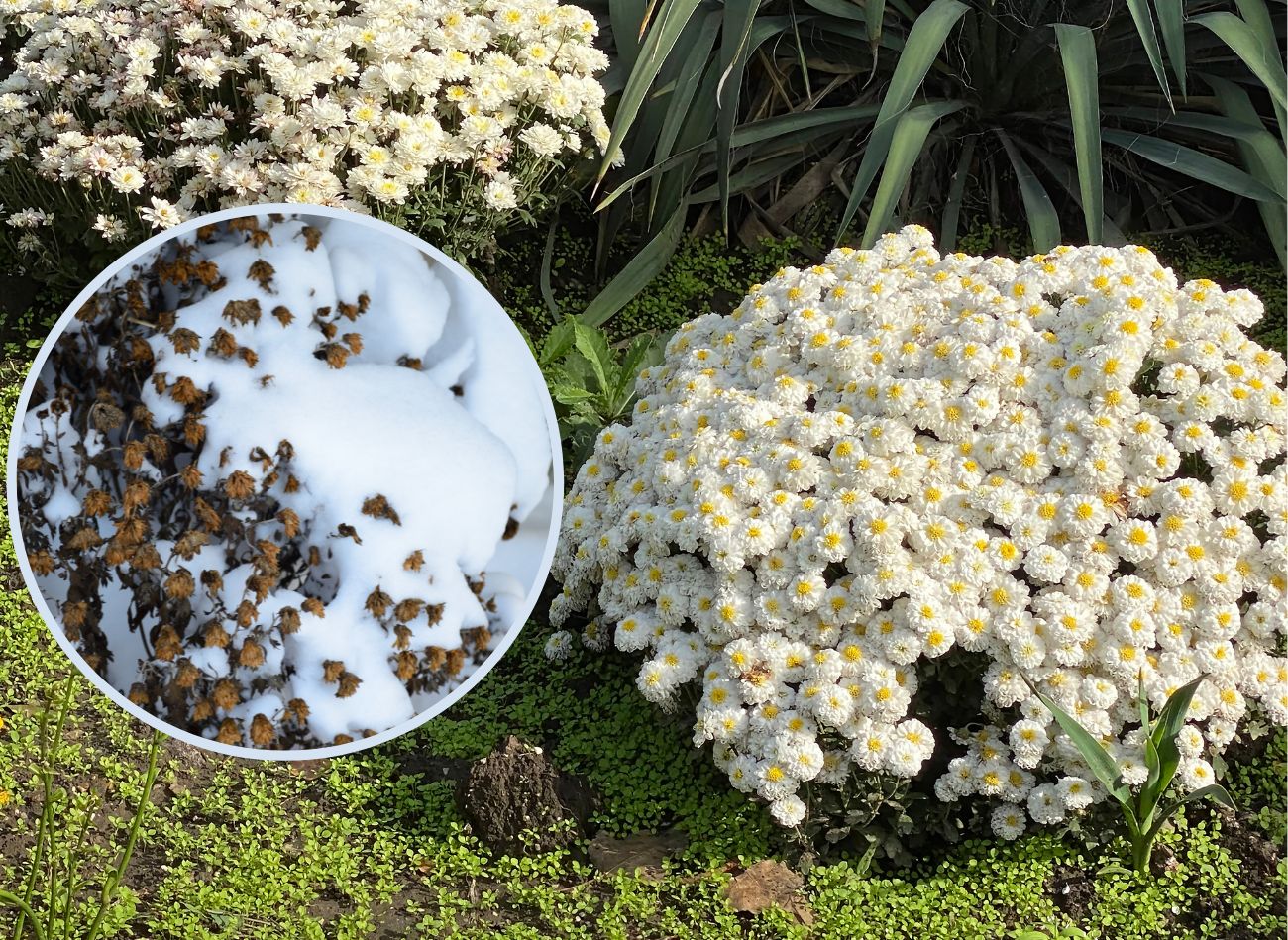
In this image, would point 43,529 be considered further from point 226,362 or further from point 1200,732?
point 1200,732

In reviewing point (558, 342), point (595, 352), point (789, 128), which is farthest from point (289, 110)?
point (789, 128)

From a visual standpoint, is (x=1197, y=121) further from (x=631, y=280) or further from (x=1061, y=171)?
(x=631, y=280)

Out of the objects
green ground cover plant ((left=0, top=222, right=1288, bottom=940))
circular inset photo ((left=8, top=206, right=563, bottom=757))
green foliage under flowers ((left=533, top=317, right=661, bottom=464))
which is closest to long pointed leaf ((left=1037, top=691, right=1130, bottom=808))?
green ground cover plant ((left=0, top=222, right=1288, bottom=940))

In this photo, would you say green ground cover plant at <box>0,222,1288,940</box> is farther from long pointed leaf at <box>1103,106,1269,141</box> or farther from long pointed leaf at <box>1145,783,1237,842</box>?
long pointed leaf at <box>1103,106,1269,141</box>

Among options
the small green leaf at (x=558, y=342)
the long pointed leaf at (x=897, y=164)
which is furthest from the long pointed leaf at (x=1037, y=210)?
the small green leaf at (x=558, y=342)

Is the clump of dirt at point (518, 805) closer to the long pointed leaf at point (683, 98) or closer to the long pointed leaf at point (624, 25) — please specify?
the long pointed leaf at point (683, 98)
